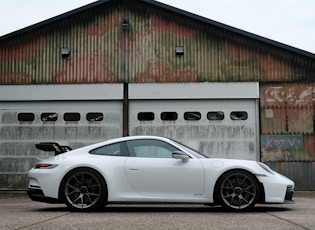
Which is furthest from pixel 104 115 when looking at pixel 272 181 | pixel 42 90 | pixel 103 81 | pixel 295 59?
pixel 272 181

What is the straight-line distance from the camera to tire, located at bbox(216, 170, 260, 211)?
8.02 metres

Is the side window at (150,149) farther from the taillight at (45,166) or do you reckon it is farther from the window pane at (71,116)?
the window pane at (71,116)

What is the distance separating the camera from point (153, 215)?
741cm

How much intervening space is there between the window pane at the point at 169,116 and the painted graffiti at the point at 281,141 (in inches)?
98.5

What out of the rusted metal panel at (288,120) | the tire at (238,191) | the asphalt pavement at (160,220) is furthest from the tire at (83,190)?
the rusted metal panel at (288,120)

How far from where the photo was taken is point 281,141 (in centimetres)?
1497

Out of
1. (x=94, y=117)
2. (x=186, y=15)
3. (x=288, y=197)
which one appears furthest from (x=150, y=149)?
(x=186, y=15)

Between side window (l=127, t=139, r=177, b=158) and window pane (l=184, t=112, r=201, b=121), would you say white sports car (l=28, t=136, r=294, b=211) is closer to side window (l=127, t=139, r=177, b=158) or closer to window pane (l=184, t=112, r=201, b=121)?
side window (l=127, t=139, r=177, b=158)

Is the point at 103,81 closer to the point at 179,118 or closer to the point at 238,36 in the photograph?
the point at 179,118

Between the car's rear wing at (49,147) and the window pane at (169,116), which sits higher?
the window pane at (169,116)

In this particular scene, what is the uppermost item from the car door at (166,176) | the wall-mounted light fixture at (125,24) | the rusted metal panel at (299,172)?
the wall-mounted light fixture at (125,24)

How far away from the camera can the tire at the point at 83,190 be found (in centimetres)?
808

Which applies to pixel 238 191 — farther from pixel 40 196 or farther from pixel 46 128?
pixel 46 128

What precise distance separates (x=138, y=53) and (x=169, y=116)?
209 centimetres
